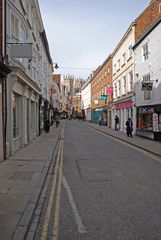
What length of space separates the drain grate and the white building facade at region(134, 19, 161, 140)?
1367 centimetres

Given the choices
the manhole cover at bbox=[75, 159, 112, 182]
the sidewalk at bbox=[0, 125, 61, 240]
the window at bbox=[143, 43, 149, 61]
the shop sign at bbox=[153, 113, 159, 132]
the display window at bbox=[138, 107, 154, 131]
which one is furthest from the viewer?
the window at bbox=[143, 43, 149, 61]

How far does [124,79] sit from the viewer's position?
1351 inches

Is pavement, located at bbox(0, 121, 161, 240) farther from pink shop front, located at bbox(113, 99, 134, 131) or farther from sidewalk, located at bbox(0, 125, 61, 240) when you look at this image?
pink shop front, located at bbox(113, 99, 134, 131)

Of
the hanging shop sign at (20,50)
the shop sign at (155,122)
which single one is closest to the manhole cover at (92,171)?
the hanging shop sign at (20,50)

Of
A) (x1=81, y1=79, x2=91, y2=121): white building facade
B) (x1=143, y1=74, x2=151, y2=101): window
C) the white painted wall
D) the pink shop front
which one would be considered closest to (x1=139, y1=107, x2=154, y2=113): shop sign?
the white painted wall

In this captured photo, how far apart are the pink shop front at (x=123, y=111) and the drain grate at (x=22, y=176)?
20723mm

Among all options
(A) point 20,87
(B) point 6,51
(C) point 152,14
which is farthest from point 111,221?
(C) point 152,14

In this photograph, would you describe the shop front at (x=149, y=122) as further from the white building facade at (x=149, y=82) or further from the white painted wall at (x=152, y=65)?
the white painted wall at (x=152, y=65)

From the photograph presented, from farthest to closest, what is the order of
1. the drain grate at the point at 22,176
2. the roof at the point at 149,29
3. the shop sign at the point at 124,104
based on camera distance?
the shop sign at the point at 124,104
the roof at the point at 149,29
the drain grate at the point at 22,176

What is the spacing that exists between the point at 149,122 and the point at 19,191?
59.2 ft

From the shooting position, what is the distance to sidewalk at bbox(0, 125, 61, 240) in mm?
5188

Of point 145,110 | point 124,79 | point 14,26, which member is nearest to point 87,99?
point 124,79

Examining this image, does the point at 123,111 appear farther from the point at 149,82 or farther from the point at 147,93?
the point at 149,82

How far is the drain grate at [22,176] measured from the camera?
941 centimetres
